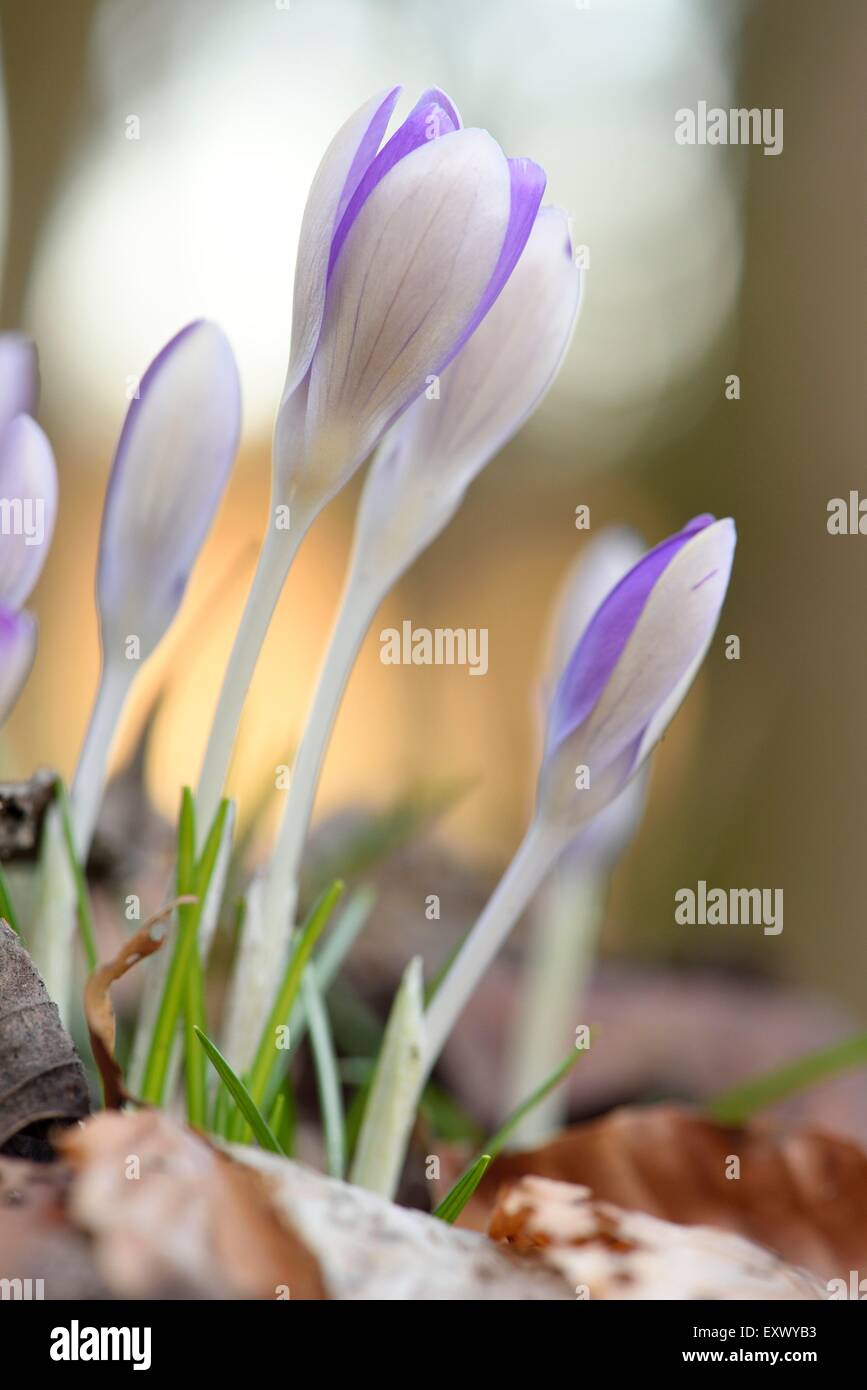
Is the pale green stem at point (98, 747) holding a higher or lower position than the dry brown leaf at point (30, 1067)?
higher

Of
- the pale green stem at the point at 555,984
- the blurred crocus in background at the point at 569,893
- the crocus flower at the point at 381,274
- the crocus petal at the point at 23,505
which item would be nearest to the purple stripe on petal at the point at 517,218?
the crocus flower at the point at 381,274

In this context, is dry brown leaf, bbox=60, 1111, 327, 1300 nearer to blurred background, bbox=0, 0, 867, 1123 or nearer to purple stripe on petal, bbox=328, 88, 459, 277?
purple stripe on petal, bbox=328, 88, 459, 277

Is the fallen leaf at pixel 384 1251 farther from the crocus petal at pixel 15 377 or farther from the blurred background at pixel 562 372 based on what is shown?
the blurred background at pixel 562 372

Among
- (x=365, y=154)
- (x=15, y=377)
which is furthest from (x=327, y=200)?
(x=15, y=377)

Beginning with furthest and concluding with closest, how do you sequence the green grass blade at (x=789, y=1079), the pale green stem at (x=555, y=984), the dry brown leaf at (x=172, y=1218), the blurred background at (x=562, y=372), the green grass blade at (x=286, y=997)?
the blurred background at (x=562, y=372) → the pale green stem at (x=555, y=984) → the green grass blade at (x=789, y=1079) → the green grass blade at (x=286, y=997) → the dry brown leaf at (x=172, y=1218)

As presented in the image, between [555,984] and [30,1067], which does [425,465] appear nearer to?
[30,1067]

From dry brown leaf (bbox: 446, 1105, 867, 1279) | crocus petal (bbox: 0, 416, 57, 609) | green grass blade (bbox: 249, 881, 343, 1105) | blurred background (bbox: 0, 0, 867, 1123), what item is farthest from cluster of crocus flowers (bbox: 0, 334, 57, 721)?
blurred background (bbox: 0, 0, 867, 1123)
